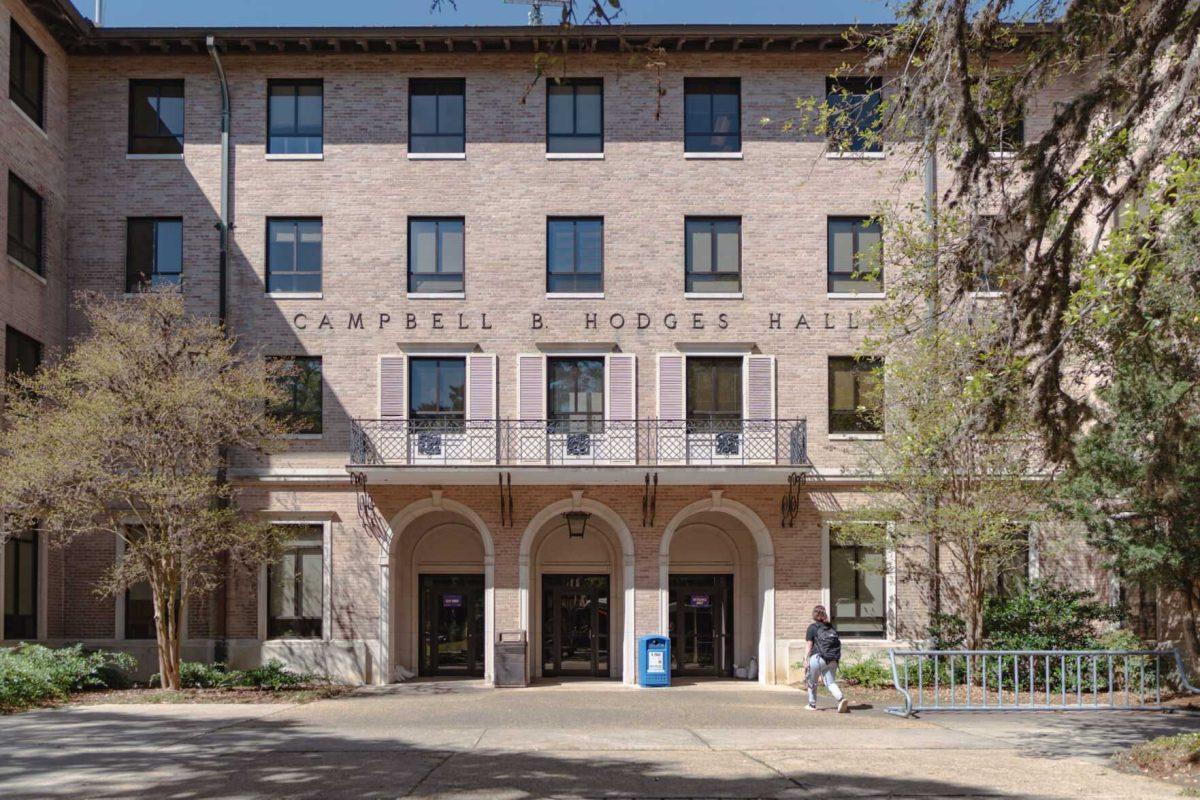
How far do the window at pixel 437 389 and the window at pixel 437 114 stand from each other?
450 cm

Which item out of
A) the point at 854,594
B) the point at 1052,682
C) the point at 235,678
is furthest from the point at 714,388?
the point at 235,678

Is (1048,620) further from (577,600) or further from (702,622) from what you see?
(577,600)

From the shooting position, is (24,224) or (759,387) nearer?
(24,224)

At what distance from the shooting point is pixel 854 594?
24891 mm

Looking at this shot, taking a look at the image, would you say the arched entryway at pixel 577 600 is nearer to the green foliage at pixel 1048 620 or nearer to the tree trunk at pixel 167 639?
the tree trunk at pixel 167 639

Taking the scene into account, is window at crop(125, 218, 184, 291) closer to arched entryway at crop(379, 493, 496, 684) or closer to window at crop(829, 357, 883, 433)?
arched entryway at crop(379, 493, 496, 684)

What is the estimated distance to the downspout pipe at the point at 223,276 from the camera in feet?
79.8

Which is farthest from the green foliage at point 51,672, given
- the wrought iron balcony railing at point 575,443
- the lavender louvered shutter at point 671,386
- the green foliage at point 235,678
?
the lavender louvered shutter at point 671,386

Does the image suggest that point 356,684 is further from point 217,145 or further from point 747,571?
point 217,145

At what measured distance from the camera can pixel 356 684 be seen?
947 inches

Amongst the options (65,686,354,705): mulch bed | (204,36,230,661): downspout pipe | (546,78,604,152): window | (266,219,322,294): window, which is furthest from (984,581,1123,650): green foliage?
(266,219,322,294): window

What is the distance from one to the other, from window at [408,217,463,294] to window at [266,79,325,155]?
2766mm

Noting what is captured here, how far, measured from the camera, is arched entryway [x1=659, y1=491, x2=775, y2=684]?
2625 centimetres

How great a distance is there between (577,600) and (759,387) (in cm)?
620
